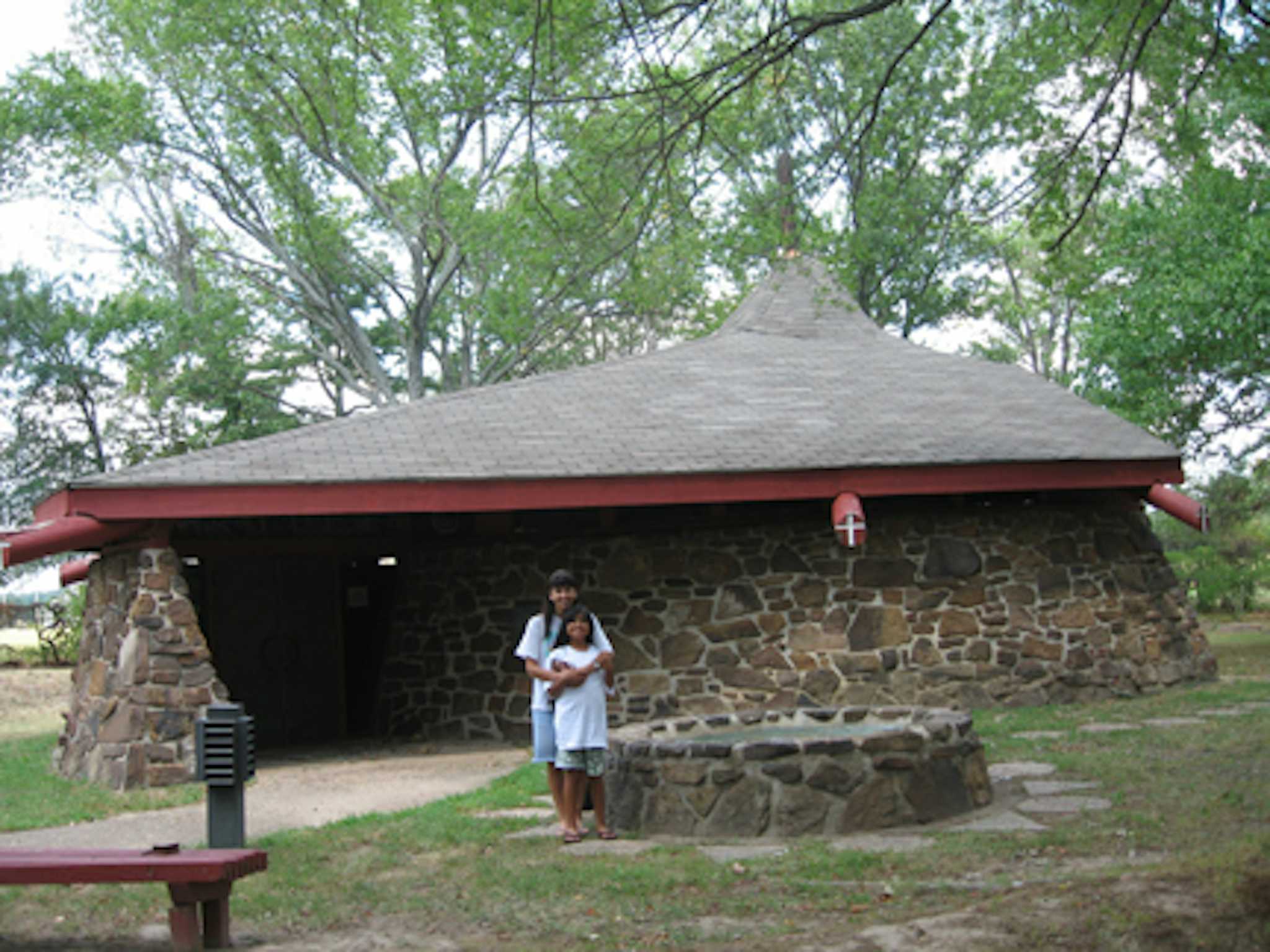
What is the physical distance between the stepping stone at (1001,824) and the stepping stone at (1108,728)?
3430 mm

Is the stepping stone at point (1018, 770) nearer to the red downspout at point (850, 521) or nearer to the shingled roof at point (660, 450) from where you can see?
the red downspout at point (850, 521)

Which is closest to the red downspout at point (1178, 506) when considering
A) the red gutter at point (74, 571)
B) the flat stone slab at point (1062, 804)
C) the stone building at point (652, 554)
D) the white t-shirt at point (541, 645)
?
the stone building at point (652, 554)

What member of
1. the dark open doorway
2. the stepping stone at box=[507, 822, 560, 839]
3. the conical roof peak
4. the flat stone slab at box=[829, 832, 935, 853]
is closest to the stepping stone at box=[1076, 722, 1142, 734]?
the flat stone slab at box=[829, 832, 935, 853]

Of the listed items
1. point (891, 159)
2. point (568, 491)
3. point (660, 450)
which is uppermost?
point (891, 159)

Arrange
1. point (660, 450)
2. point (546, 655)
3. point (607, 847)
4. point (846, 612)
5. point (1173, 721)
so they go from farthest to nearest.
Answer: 1. point (846, 612)
2. point (660, 450)
3. point (1173, 721)
4. point (546, 655)
5. point (607, 847)

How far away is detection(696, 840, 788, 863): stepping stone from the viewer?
625cm

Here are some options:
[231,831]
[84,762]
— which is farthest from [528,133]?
[84,762]

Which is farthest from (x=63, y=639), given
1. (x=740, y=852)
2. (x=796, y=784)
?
(x=740, y=852)

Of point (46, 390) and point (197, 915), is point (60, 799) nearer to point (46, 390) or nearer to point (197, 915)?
point (197, 915)

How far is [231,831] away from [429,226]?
22.1m

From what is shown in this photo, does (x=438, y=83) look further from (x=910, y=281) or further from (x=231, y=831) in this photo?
(x=231, y=831)

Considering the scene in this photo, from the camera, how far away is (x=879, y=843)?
6430 mm

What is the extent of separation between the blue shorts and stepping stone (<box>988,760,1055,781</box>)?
281cm

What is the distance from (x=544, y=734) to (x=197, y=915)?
232 centimetres
